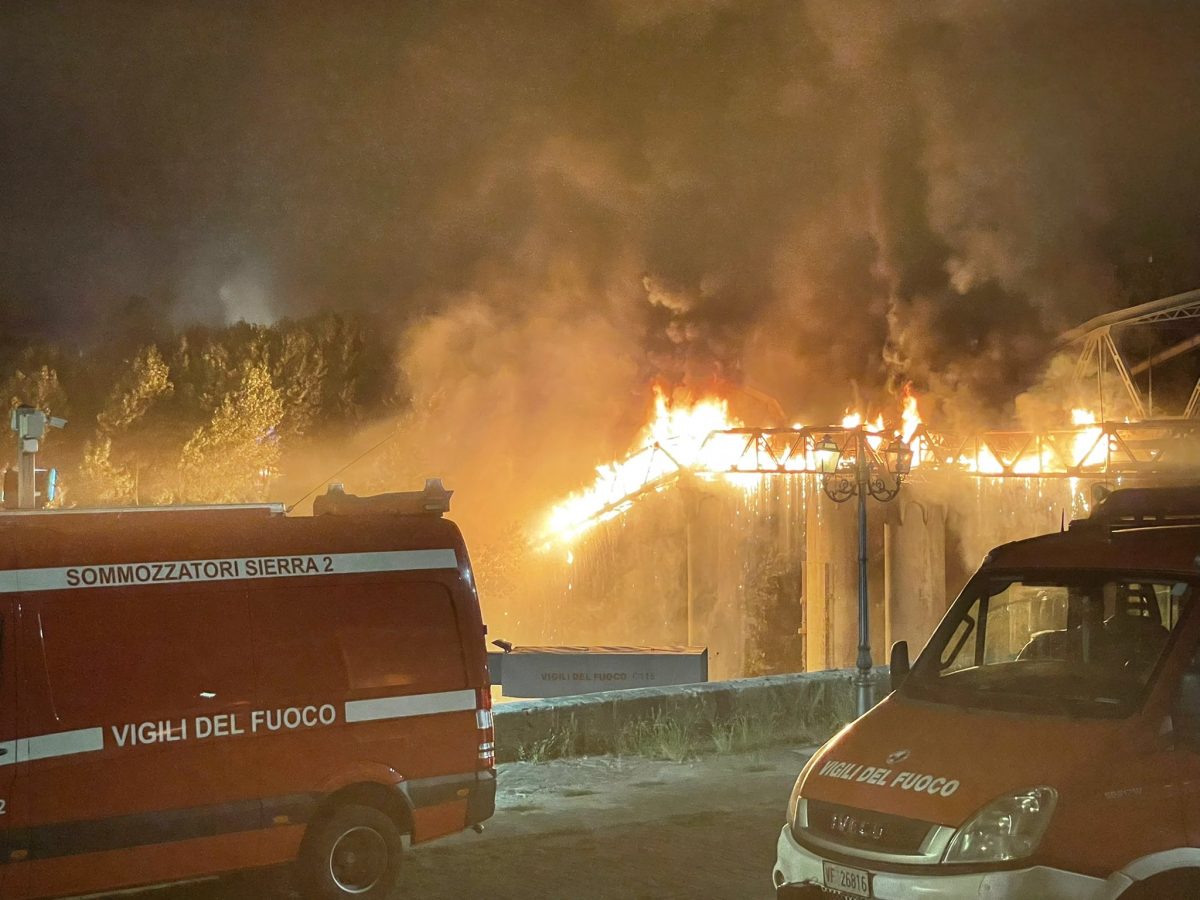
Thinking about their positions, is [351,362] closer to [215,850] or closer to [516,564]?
[516,564]

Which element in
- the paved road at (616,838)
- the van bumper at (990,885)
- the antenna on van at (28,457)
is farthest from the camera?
the antenna on van at (28,457)

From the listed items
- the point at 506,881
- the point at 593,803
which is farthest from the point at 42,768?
the point at 593,803

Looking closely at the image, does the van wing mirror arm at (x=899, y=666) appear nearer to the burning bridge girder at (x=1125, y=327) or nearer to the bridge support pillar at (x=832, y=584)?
the burning bridge girder at (x=1125, y=327)

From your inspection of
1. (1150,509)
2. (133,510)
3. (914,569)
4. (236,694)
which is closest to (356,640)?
(236,694)

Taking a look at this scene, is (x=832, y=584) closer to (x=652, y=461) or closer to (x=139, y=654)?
(x=652, y=461)

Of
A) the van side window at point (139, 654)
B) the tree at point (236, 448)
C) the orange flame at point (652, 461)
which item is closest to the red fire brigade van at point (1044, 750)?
the van side window at point (139, 654)

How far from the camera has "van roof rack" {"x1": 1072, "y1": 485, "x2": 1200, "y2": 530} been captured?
20.4ft

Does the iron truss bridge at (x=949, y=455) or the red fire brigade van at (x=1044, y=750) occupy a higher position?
the iron truss bridge at (x=949, y=455)

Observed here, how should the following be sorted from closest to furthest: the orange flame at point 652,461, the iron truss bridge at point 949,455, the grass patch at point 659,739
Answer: the grass patch at point 659,739 → the iron truss bridge at point 949,455 → the orange flame at point 652,461

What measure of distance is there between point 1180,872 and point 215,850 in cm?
475

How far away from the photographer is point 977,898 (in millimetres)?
4867

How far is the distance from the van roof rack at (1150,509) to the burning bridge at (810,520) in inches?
803

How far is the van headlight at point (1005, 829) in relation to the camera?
4934mm

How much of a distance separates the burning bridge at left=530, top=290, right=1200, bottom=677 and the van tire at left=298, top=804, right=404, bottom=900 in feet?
71.3
